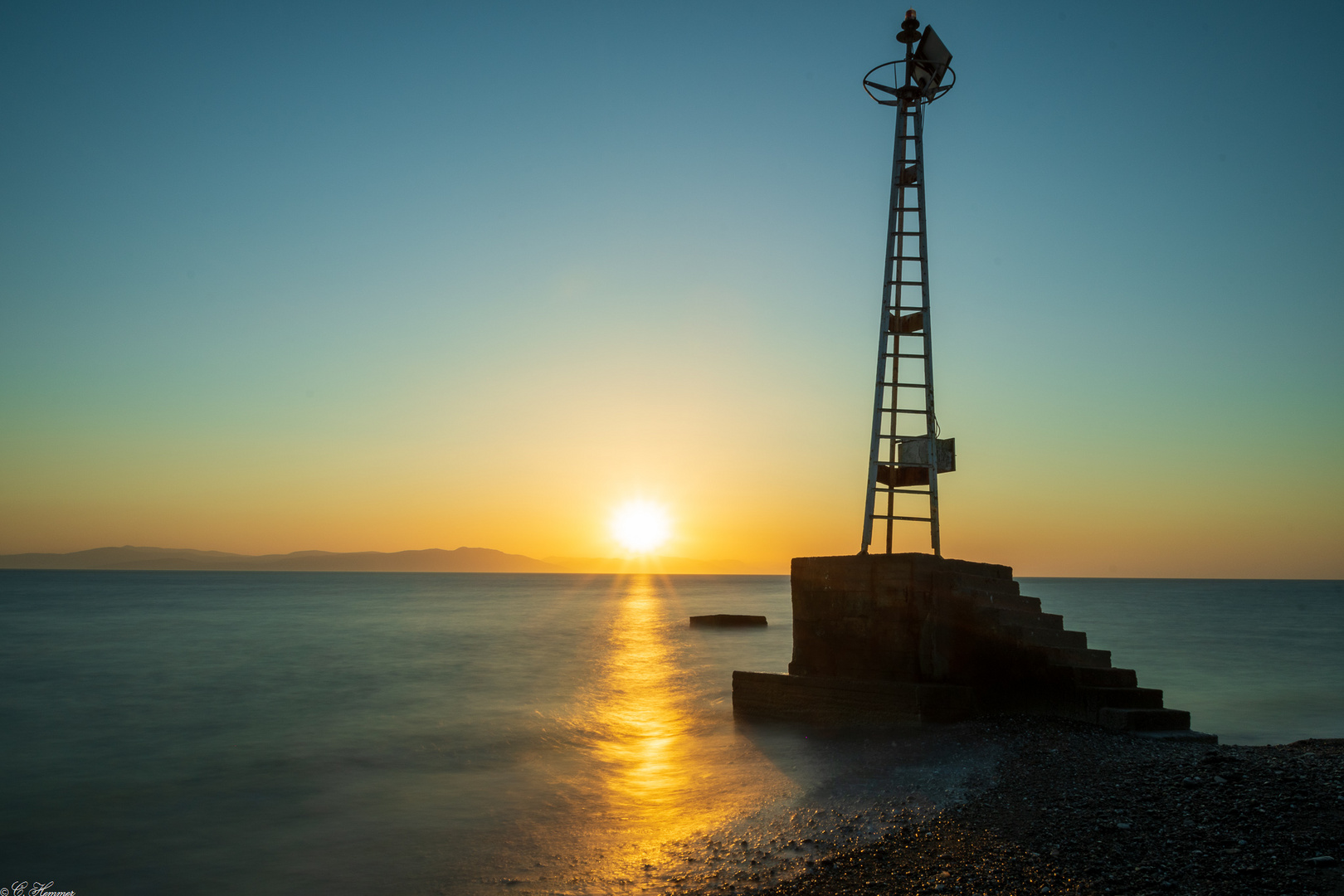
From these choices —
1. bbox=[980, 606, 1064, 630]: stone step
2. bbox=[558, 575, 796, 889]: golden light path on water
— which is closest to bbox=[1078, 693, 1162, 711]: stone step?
bbox=[980, 606, 1064, 630]: stone step

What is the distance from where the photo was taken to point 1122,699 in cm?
916

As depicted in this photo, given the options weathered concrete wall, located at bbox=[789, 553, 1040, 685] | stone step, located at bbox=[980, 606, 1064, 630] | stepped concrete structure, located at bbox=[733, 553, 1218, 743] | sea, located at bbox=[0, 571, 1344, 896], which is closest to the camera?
sea, located at bbox=[0, 571, 1344, 896]

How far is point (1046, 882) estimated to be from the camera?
16.8 feet

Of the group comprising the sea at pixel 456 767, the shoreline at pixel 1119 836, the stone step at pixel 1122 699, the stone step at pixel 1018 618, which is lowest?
the sea at pixel 456 767

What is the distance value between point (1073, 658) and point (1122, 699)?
0.67 metres

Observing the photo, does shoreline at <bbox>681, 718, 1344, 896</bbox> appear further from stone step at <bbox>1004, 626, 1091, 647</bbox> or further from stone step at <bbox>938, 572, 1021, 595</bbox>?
stone step at <bbox>938, 572, 1021, 595</bbox>

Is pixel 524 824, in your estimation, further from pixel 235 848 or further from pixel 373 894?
pixel 235 848

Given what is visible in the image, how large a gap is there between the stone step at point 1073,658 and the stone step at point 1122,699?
38 centimetres

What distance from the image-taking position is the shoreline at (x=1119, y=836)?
5.00 meters

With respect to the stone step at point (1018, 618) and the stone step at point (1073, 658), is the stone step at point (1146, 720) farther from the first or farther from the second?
the stone step at point (1018, 618)

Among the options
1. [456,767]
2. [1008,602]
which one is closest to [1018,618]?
[1008,602]

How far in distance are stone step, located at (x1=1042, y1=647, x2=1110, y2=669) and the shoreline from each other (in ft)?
5.70

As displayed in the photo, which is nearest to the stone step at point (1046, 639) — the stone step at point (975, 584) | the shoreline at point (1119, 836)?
the stone step at point (975, 584)

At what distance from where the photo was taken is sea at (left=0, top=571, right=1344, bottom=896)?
23.3 feet
